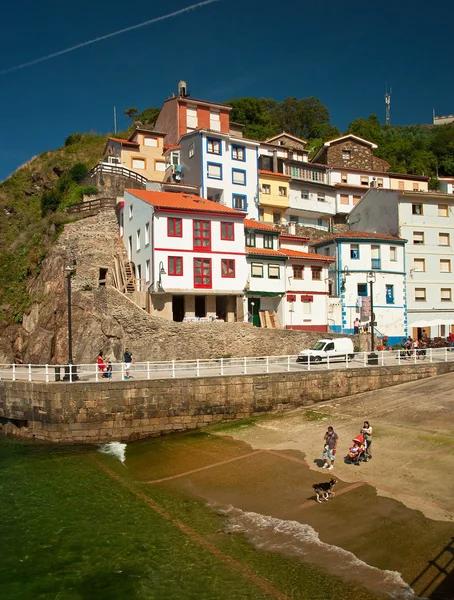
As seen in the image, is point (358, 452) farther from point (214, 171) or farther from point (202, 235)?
point (214, 171)

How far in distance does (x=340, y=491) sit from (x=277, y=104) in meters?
105

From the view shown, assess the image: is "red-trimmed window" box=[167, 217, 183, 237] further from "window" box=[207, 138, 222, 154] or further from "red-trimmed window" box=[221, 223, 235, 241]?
"window" box=[207, 138, 222, 154]

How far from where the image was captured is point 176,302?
127 ft

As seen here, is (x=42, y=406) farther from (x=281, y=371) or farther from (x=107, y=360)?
(x=281, y=371)

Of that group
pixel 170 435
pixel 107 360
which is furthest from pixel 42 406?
pixel 107 360

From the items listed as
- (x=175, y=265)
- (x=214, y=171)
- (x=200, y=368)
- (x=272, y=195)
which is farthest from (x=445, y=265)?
(x=200, y=368)

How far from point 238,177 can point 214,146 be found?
4.12m

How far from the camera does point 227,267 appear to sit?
1521 inches

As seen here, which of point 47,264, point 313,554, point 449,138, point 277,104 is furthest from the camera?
point 277,104

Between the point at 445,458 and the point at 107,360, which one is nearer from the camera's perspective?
the point at 445,458

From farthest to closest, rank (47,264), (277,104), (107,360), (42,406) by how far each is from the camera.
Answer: (277,104) → (47,264) → (107,360) → (42,406)

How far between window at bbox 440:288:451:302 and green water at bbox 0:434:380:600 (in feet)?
121

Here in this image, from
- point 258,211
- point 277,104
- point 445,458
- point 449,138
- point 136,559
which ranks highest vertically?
point 277,104

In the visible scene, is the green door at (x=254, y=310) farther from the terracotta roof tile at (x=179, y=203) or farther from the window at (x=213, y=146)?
the window at (x=213, y=146)
